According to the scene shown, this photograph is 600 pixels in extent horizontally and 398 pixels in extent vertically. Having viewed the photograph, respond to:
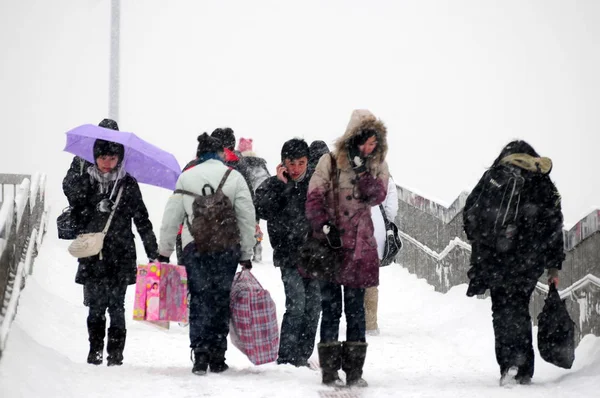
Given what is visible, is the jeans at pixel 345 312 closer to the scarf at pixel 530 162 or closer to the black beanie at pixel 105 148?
the scarf at pixel 530 162

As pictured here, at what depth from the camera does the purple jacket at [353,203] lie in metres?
6.93

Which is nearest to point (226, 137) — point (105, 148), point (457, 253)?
point (105, 148)

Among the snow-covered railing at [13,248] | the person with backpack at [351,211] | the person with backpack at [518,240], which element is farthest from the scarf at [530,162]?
the snow-covered railing at [13,248]

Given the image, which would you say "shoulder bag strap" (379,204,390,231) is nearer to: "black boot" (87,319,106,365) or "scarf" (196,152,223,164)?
"scarf" (196,152,223,164)

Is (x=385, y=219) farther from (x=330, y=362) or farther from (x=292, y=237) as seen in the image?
(x=330, y=362)

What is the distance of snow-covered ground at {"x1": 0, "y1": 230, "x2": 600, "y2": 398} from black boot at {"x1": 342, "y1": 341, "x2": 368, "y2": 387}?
0.11 metres

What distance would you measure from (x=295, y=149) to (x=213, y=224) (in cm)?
104

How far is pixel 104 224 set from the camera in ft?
25.5

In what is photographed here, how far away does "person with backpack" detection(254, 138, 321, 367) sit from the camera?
8.09m

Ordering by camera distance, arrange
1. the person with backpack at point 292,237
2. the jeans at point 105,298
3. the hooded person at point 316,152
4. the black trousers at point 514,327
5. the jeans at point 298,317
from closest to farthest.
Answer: the black trousers at point 514,327 → the jeans at point 105,298 → the person with backpack at point 292,237 → the jeans at point 298,317 → the hooded person at point 316,152

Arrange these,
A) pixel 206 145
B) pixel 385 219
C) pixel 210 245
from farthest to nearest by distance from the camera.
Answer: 1. pixel 385 219
2. pixel 206 145
3. pixel 210 245

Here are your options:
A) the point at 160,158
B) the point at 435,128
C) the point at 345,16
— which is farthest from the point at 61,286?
the point at 345,16

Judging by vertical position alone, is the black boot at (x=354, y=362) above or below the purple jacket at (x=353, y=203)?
below

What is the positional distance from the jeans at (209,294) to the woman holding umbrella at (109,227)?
0.61m
